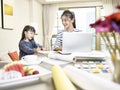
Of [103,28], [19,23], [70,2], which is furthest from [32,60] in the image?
[70,2]

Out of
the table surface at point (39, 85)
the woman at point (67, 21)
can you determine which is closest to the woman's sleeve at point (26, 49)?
the woman at point (67, 21)

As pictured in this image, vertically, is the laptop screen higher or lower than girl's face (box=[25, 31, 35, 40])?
lower

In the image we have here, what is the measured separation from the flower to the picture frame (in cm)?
330

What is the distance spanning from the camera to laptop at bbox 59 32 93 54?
5.99 ft

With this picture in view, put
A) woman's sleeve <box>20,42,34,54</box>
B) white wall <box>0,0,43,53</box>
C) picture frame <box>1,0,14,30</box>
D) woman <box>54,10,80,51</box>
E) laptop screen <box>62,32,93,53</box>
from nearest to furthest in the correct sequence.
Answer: laptop screen <box>62,32,93,53</box> < woman <box>54,10,80,51</box> < woman's sleeve <box>20,42,34,54</box> < picture frame <box>1,0,14,30</box> < white wall <box>0,0,43,53</box>

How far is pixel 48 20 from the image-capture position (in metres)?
5.92

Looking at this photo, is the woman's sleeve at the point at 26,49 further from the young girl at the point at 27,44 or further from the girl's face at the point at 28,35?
the girl's face at the point at 28,35

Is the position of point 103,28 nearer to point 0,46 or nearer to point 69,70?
point 69,70

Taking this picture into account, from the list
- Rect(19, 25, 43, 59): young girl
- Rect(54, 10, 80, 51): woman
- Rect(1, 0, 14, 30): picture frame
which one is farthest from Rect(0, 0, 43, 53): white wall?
Rect(54, 10, 80, 51): woman

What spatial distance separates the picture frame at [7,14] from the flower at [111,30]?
3.30m

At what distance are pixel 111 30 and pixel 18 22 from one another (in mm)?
4097

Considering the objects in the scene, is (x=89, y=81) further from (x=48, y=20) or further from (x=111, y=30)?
(x=48, y=20)

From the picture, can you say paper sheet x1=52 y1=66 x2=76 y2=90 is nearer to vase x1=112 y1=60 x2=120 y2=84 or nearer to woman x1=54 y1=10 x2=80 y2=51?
vase x1=112 y1=60 x2=120 y2=84

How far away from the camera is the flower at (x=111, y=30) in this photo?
58 cm
